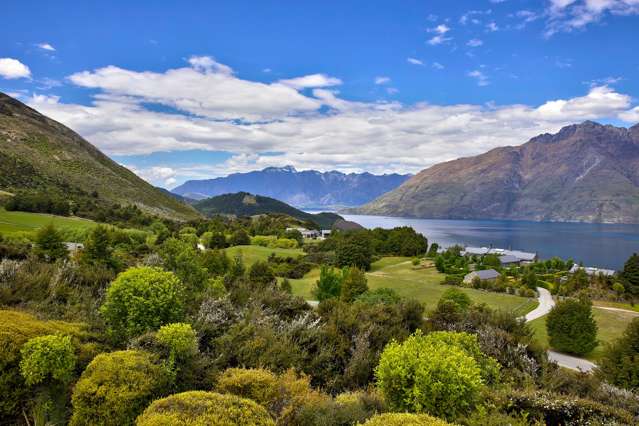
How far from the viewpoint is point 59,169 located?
79.2m

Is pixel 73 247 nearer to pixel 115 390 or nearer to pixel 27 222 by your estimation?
pixel 27 222

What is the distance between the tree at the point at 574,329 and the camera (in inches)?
799

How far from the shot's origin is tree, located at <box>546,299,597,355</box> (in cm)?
2030

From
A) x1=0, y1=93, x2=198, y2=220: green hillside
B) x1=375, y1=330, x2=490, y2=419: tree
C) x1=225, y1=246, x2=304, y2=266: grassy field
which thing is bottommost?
x1=225, y1=246, x2=304, y2=266: grassy field

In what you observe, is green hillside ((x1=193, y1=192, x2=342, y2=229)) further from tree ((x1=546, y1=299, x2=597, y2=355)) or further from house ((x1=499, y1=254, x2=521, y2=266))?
tree ((x1=546, y1=299, x2=597, y2=355))

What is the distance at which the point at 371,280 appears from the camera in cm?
3966

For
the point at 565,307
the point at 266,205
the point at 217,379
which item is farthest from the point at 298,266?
the point at 266,205

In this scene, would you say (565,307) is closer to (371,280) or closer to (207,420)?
(371,280)

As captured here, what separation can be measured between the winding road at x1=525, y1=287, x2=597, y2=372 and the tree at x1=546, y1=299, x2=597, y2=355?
56 centimetres

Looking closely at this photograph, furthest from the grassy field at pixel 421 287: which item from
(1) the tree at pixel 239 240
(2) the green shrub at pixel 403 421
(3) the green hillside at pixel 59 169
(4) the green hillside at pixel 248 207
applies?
(4) the green hillside at pixel 248 207

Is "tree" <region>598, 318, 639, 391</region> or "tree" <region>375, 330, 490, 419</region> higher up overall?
"tree" <region>375, 330, 490, 419</region>

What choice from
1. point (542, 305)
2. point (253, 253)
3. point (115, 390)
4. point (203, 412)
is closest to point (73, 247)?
point (253, 253)

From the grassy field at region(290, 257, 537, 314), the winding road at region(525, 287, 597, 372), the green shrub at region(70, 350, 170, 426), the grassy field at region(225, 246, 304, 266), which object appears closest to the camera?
the green shrub at region(70, 350, 170, 426)

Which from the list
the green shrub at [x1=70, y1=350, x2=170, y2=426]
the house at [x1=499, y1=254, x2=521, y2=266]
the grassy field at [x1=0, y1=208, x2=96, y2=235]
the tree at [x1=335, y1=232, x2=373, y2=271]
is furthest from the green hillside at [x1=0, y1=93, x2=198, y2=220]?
the house at [x1=499, y1=254, x2=521, y2=266]
